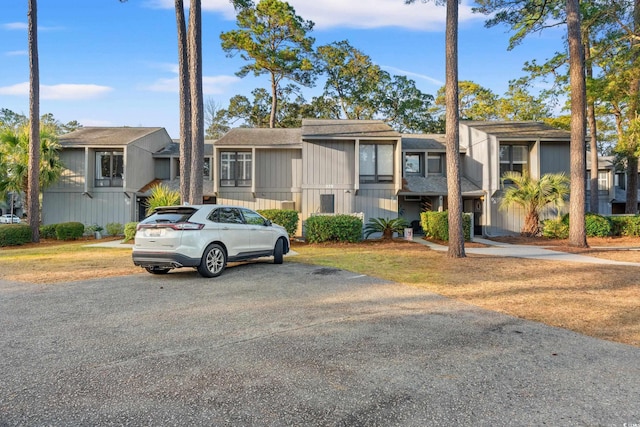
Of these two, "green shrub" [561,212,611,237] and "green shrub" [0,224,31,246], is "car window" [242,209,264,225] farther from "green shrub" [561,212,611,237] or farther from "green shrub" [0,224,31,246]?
"green shrub" [561,212,611,237]

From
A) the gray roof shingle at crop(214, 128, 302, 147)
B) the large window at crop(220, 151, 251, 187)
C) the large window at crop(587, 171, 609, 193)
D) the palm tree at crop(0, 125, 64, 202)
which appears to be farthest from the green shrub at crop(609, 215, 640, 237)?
the palm tree at crop(0, 125, 64, 202)

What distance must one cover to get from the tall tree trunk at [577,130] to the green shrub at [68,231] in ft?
69.1

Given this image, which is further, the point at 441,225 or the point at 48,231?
the point at 48,231

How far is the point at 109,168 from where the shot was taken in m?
20.5

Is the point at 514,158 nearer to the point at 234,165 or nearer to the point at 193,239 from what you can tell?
the point at 234,165

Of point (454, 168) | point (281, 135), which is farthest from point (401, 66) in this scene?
point (454, 168)

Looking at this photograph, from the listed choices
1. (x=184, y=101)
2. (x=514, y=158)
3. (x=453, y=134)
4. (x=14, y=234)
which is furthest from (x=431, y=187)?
(x=14, y=234)

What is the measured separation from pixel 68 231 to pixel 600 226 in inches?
954

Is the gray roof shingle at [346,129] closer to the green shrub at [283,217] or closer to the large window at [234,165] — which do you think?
the large window at [234,165]

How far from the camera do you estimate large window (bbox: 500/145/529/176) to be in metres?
19.9

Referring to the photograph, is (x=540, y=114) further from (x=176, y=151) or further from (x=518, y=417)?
(x=518, y=417)

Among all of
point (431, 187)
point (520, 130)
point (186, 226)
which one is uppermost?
point (520, 130)

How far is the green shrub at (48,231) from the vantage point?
17312 millimetres

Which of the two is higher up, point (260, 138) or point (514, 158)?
point (260, 138)
